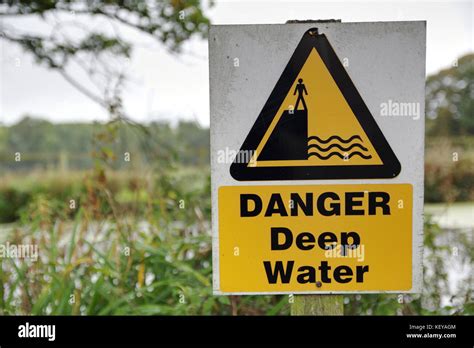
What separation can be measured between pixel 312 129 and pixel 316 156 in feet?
0.24

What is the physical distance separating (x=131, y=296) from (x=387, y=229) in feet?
4.38

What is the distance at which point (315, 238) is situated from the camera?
1.41 m

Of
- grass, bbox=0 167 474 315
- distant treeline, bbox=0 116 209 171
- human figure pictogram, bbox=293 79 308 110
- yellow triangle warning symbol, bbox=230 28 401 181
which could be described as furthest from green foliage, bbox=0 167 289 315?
human figure pictogram, bbox=293 79 308 110

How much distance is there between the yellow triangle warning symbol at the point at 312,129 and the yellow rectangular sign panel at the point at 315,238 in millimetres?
46

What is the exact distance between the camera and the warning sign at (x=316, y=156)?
4.57 feet

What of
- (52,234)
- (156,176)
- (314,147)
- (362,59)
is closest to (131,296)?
(52,234)

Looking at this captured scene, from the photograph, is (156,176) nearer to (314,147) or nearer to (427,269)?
(427,269)

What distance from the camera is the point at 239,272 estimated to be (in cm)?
143

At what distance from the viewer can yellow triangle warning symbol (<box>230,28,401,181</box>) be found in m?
1.39
